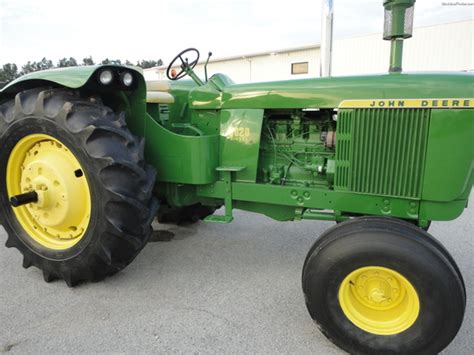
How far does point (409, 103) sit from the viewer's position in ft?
6.82

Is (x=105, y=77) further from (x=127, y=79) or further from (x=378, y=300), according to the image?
(x=378, y=300)

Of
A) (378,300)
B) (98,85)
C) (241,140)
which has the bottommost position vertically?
(378,300)

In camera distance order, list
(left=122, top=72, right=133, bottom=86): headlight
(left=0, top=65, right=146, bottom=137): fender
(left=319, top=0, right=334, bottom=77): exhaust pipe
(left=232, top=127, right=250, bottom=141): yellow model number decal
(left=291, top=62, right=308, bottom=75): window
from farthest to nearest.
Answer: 1. (left=291, top=62, right=308, bottom=75): window
2. (left=319, top=0, right=334, bottom=77): exhaust pipe
3. (left=232, top=127, right=250, bottom=141): yellow model number decal
4. (left=122, top=72, right=133, bottom=86): headlight
5. (left=0, top=65, right=146, bottom=137): fender

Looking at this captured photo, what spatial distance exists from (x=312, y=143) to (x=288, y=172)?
0.87ft

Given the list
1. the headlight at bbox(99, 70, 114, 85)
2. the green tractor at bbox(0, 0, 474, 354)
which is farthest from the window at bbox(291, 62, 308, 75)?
the headlight at bbox(99, 70, 114, 85)

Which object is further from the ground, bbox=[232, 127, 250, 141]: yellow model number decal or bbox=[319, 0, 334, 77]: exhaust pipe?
bbox=[319, 0, 334, 77]: exhaust pipe

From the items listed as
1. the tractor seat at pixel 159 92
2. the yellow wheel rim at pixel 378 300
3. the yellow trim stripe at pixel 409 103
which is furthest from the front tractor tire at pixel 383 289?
the tractor seat at pixel 159 92

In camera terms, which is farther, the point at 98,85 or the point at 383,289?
the point at 98,85

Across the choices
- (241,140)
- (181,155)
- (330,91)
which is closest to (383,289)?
(330,91)

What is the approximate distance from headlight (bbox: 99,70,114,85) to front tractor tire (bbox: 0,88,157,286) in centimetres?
17

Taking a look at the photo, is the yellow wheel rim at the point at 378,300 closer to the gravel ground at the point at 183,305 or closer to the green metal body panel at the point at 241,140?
the gravel ground at the point at 183,305

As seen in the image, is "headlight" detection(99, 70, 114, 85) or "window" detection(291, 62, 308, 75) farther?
"window" detection(291, 62, 308, 75)

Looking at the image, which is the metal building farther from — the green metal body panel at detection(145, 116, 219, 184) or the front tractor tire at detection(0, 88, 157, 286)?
the front tractor tire at detection(0, 88, 157, 286)

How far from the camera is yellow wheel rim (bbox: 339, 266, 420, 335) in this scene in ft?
6.28
